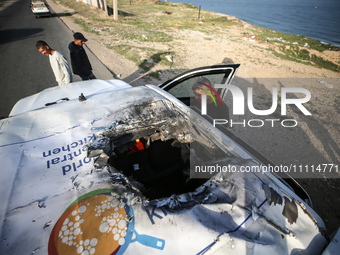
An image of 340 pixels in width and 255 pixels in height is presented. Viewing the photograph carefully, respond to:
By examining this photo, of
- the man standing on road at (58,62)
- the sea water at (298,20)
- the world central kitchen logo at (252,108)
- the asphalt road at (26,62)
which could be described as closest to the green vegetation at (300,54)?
the world central kitchen logo at (252,108)

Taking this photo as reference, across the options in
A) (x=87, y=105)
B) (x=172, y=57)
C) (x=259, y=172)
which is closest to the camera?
(x=259, y=172)

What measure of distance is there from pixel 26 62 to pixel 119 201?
767 cm

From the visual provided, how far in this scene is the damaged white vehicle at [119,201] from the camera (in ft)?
3.09

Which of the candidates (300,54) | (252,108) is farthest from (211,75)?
(300,54)

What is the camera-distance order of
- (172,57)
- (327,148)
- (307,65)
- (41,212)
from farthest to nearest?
1. (307,65)
2. (172,57)
3. (327,148)
4. (41,212)

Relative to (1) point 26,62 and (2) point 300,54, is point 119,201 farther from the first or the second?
(2) point 300,54

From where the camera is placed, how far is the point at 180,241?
0.94 m

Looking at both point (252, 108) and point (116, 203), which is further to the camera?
point (252, 108)

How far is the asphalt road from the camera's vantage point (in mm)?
4512

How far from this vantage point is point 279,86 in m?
7.07

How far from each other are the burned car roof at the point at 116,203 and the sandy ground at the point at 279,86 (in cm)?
252

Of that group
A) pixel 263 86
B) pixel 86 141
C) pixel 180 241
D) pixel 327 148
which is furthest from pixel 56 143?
pixel 263 86

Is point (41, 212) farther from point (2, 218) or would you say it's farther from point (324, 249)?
point (324, 249)

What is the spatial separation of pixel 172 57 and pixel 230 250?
852 cm
